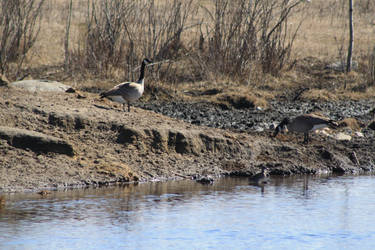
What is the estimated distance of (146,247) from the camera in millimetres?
6773

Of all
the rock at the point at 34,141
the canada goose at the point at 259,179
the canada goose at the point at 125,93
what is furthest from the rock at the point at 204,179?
the canada goose at the point at 125,93

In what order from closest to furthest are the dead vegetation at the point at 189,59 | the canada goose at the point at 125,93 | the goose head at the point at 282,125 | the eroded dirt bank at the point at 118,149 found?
the eroded dirt bank at the point at 118,149 → the canada goose at the point at 125,93 → the goose head at the point at 282,125 → the dead vegetation at the point at 189,59

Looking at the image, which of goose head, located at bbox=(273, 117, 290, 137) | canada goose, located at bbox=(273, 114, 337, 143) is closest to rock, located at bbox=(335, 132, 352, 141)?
canada goose, located at bbox=(273, 114, 337, 143)

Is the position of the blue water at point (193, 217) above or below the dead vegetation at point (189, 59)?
below

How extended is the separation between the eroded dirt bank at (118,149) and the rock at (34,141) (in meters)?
0.02

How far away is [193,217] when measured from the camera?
320 inches

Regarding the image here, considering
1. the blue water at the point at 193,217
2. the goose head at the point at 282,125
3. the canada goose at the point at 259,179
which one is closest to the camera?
the blue water at the point at 193,217

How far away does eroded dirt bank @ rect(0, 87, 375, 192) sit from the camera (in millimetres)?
9898

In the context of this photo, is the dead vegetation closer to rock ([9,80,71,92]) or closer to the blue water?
rock ([9,80,71,92])

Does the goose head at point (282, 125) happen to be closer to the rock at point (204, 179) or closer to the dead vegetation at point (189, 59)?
the rock at point (204, 179)

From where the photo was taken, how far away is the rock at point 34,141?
9.97 m

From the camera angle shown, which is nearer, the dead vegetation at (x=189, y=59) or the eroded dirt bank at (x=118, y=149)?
the eroded dirt bank at (x=118, y=149)

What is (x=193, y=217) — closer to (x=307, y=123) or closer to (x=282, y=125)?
(x=307, y=123)

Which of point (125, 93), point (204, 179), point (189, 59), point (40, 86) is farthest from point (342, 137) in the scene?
point (189, 59)
